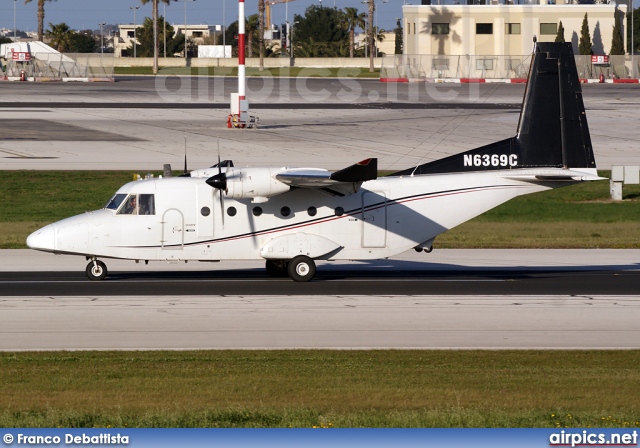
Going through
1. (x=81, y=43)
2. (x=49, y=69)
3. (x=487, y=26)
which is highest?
(x=81, y=43)

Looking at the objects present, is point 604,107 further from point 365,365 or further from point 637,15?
point 637,15

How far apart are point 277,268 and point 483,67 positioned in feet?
307

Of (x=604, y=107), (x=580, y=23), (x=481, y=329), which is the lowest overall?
(x=481, y=329)

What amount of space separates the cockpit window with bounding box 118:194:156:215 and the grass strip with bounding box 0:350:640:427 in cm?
713

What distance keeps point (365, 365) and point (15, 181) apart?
29.2 m

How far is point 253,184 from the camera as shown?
22328 mm

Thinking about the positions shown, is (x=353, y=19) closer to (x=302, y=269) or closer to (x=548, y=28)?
(x=548, y=28)

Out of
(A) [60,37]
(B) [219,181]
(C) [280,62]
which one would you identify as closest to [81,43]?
(A) [60,37]

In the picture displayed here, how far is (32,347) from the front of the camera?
16.7 m

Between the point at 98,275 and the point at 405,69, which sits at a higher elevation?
the point at 405,69

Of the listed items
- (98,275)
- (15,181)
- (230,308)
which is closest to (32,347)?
(230,308)

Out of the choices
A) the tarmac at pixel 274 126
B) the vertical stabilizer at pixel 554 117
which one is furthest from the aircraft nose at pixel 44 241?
the tarmac at pixel 274 126

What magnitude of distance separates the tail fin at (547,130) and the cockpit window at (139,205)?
→ 20.1ft

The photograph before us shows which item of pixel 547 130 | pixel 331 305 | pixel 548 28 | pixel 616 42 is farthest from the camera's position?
pixel 616 42
